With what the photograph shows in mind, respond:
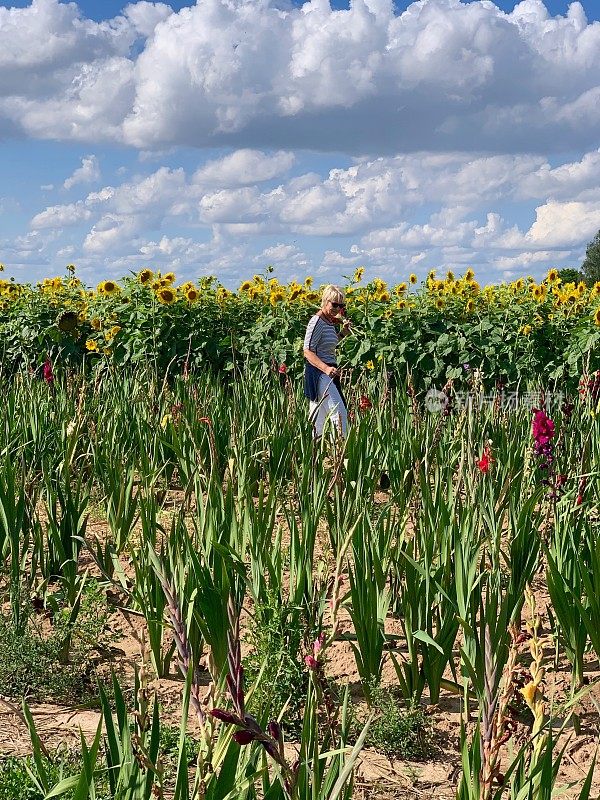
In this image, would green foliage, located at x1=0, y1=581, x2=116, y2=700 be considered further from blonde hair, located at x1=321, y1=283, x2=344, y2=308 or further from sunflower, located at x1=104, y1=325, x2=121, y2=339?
sunflower, located at x1=104, y1=325, x2=121, y2=339

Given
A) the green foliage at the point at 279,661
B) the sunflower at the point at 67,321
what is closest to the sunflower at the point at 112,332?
the sunflower at the point at 67,321

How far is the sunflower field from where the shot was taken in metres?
8.62

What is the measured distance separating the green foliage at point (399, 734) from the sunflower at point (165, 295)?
7022 millimetres

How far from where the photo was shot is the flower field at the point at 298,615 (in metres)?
1.61

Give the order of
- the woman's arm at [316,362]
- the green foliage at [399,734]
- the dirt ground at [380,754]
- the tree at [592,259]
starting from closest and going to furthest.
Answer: the dirt ground at [380,754], the green foliage at [399,734], the woman's arm at [316,362], the tree at [592,259]

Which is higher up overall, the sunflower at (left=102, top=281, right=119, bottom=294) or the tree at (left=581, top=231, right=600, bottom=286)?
the tree at (left=581, top=231, right=600, bottom=286)

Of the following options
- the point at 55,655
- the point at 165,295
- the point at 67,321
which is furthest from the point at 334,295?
the point at 67,321

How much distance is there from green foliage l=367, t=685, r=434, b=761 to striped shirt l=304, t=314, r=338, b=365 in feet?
13.1

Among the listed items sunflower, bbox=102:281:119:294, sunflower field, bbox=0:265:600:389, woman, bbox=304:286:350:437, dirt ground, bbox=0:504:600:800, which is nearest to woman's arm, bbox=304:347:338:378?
woman, bbox=304:286:350:437

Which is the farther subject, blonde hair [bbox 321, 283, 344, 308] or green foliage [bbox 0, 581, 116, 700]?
blonde hair [bbox 321, 283, 344, 308]

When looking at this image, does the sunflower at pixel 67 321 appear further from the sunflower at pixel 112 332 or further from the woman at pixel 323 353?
the woman at pixel 323 353

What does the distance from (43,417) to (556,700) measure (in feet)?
10.8

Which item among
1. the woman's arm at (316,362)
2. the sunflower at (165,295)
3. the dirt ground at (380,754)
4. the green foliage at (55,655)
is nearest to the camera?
the dirt ground at (380,754)

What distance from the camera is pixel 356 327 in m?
8.78
